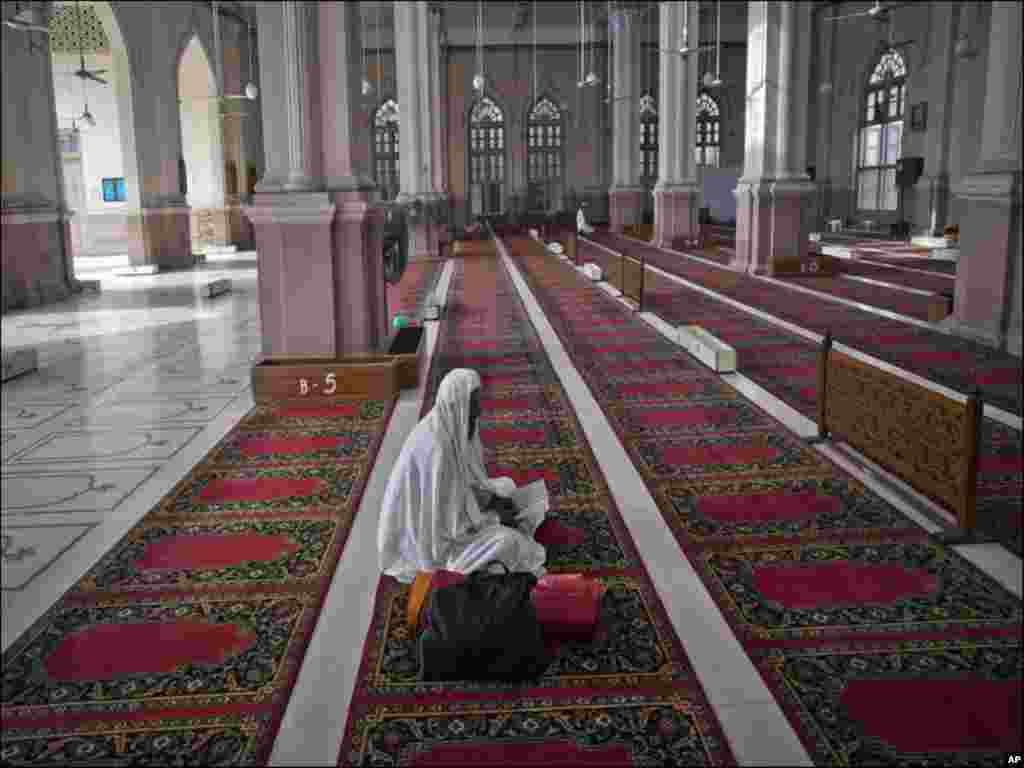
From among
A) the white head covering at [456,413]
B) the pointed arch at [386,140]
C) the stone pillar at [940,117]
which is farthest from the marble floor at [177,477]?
the pointed arch at [386,140]

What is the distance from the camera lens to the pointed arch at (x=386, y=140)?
2780cm

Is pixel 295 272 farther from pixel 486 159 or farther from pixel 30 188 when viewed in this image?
pixel 486 159

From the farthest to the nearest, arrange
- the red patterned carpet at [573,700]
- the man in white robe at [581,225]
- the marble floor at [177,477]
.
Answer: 1. the man in white robe at [581,225]
2. the marble floor at [177,477]
3. the red patterned carpet at [573,700]

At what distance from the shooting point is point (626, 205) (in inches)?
923

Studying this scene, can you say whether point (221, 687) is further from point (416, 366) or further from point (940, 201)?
point (940, 201)

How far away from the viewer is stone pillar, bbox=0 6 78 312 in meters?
10.9

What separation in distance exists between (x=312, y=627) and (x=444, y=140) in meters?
23.6

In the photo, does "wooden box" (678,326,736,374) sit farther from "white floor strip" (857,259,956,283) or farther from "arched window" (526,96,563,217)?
"arched window" (526,96,563,217)

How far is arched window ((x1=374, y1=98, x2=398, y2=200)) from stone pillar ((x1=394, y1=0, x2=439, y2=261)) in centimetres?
1072

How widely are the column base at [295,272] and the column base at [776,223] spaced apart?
787cm

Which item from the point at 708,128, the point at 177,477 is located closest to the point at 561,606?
the point at 177,477

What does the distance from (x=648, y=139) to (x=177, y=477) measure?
85.1 ft

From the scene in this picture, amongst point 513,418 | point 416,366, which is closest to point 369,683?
point 513,418

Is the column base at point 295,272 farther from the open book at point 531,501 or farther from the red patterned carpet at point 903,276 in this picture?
the red patterned carpet at point 903,276
